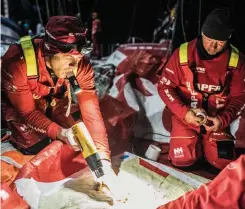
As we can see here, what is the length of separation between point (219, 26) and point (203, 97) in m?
0.73

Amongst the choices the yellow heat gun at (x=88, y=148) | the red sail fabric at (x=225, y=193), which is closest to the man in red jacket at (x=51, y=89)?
the yellow heat gun at (x=88, y=148)

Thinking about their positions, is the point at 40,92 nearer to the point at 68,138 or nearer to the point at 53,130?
the point at 53,130

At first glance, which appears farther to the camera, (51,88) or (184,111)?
(184,111)

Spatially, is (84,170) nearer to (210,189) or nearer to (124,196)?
(124,196)

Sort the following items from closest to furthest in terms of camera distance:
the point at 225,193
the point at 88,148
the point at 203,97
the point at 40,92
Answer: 1. the point at 225,193
2. the point at 88,148
3. the point at 40,92
4. the point at 203,97

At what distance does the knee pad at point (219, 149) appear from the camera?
302 cm

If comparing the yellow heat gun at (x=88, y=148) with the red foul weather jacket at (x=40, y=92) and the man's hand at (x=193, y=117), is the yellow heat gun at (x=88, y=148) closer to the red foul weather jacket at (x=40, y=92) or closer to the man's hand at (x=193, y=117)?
the red foul weather jacket at (x=40, y=92)

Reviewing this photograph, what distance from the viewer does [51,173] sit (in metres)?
2.32

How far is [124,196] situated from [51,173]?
562 millimetres

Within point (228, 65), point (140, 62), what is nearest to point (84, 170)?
point (228, 65)

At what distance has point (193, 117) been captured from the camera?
2873 mm

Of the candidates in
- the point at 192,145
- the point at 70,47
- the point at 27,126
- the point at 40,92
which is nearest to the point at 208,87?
the point at 192,145

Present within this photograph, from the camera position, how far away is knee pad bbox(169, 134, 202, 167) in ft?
9.98

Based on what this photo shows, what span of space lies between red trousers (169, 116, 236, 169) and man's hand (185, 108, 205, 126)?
18 centimetres
